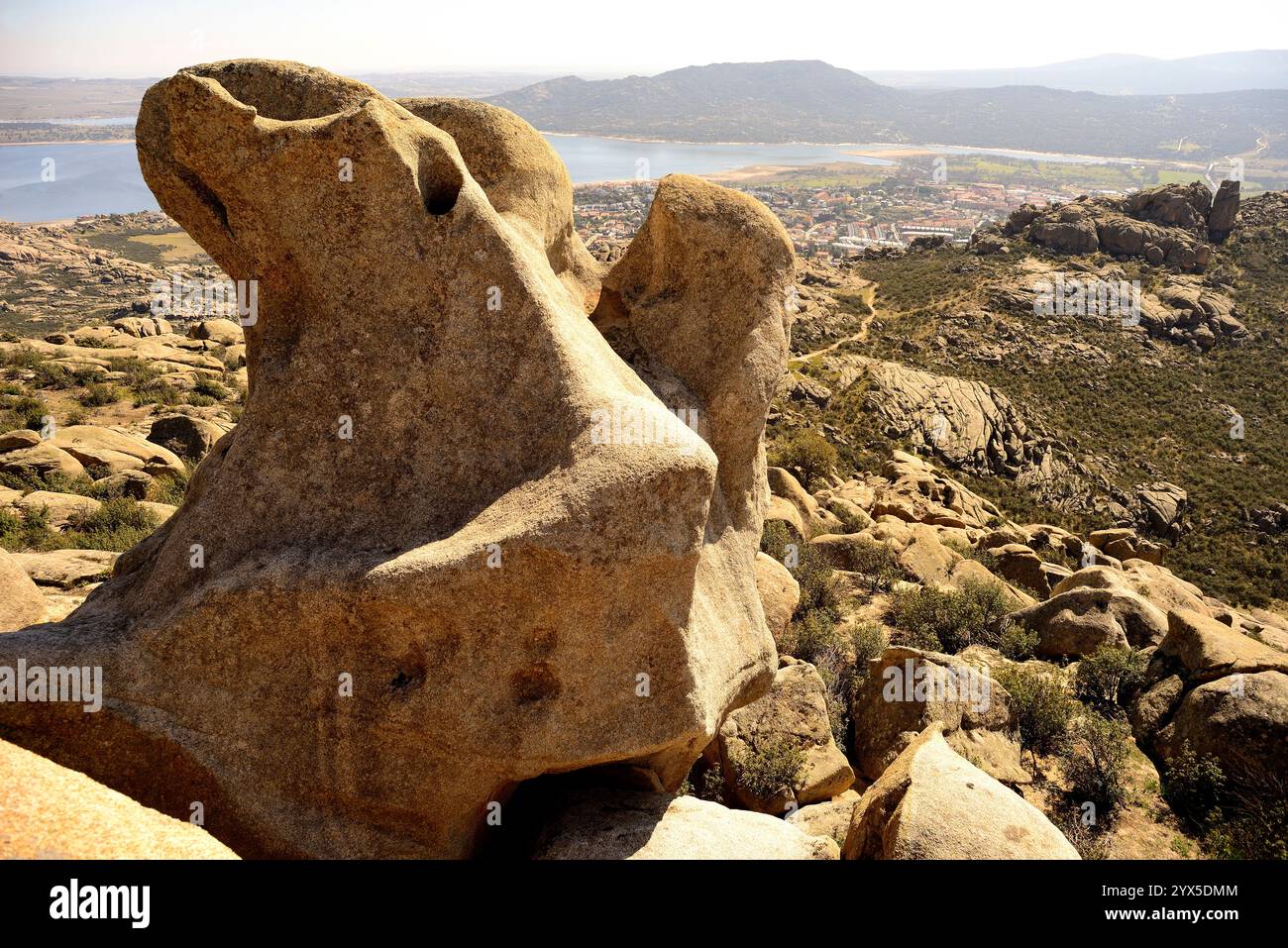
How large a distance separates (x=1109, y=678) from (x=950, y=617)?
2.81 metres

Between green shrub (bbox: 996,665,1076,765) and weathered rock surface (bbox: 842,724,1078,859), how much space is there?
512 centimetres

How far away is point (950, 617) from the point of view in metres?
14.4

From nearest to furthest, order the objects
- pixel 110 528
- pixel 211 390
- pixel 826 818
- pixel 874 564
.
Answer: pixel 826 818, pixel 110 528, pixel 874 564, pixel 211 390

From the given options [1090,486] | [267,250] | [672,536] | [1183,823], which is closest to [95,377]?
[267,250]

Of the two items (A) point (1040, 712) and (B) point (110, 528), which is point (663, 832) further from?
(B) point (110, 528)

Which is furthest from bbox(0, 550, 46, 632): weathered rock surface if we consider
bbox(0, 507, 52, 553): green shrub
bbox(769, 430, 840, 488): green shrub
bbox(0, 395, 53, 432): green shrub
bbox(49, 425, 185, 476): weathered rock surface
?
bbox(769, 430, 840, 488): green shrub

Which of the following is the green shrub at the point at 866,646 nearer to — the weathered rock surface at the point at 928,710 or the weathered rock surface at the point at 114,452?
the weathered rock surface at the point at 928,710

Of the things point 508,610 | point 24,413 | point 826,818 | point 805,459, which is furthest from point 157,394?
point 826,818

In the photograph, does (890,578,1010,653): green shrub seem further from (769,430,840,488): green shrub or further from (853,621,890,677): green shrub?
(769,430,840,488): green shrub

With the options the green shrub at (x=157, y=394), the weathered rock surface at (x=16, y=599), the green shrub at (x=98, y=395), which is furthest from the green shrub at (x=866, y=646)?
the green shrub at (x=98, y=395)

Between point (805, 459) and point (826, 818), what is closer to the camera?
point (826, 818)

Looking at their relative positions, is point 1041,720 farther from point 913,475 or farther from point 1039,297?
point 1039,297

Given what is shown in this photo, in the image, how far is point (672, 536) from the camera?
5699 millimetres

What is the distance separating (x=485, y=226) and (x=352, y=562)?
10.4 feet
